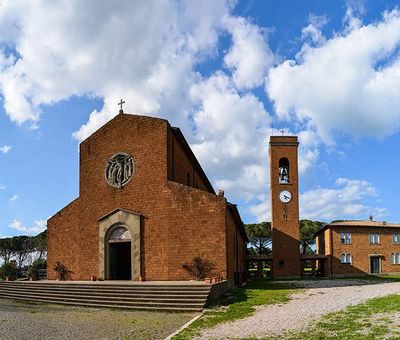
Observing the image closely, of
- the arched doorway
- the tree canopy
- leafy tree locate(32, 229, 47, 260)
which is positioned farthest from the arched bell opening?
leafy tree locate(32, 229, 47, 260)

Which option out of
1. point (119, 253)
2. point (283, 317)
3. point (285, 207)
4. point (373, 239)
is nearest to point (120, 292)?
point (119, 253)

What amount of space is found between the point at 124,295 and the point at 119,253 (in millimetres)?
8705

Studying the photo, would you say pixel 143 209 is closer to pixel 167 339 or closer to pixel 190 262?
pixel 190 262

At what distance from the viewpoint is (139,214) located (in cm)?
2614

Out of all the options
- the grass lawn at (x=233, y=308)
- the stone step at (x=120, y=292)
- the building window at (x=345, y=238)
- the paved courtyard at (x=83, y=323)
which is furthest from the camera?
the building window at (x=345, y=238)

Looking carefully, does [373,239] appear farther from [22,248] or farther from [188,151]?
[22,248]

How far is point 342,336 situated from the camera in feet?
35.0

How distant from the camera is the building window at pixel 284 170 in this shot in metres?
45.3

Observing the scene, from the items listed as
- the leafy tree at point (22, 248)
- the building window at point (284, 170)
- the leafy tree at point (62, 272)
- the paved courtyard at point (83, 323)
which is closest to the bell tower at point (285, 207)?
the building window at point (284, 170)

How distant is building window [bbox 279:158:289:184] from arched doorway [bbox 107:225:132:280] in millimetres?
20715

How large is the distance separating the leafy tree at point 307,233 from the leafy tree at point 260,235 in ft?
16.9

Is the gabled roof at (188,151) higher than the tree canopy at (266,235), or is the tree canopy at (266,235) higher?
the gabled roof at (188,151)

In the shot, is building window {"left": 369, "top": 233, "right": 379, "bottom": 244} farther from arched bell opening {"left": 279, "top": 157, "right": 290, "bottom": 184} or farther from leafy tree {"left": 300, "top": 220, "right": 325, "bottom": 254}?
leafy tree {"left": 300, "top": 220, "right": 325, "bottom": 254}

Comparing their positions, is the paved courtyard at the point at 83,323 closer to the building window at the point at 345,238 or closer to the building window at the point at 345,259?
the building window at the point at 345,259
